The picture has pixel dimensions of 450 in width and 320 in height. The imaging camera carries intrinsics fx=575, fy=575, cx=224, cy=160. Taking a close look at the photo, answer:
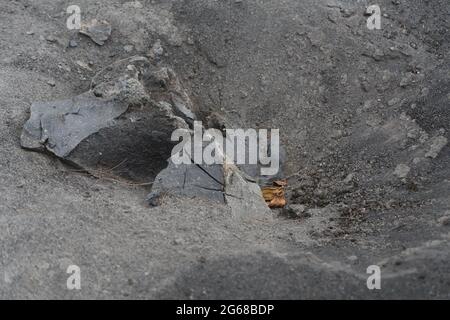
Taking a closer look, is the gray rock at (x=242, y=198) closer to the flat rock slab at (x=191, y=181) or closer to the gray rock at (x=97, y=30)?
the flat rock slab at (x=191, y=181)

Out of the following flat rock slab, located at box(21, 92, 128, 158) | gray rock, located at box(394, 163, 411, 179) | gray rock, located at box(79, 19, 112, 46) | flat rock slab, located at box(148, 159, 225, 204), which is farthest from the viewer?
gray rock, located at box(79, 19, 112, 46)

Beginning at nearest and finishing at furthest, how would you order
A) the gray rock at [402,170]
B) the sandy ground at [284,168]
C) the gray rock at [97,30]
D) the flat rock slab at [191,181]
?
the sandy ground at [284,168] < the flat rock slab at [191,181] < the gray rock at [402,170] < the gray rock at [97,30]

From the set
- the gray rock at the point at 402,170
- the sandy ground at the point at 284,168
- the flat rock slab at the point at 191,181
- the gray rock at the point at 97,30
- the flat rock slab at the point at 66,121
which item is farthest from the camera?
the gray rock at the point at 97,30

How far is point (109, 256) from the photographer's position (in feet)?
16.3

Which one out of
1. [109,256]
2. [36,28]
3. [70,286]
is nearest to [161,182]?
[109,256]

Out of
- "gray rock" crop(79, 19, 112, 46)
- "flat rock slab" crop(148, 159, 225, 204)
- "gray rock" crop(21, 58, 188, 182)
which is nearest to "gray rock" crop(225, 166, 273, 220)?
"flat rock slab" crop(148, 159, 225, 204)

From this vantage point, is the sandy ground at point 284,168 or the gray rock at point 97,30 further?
the gray rock at point 97,30

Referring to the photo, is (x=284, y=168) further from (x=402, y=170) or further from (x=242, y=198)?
(x=402, y=170)

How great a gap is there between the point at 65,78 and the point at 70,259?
3.37m

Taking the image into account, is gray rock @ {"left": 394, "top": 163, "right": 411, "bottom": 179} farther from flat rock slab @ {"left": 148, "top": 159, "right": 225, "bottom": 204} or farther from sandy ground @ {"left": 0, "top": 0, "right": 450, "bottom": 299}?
flat rock slab @ {"left": 148, "top": 159, "right": 225, "bottom": 204}

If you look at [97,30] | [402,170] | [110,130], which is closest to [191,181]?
[110,130]

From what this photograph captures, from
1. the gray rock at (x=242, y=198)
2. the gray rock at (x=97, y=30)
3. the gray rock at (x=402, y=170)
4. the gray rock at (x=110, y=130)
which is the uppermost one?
the gray rock at (x=97, y=30)

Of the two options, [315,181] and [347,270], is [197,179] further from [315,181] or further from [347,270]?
[347,270]

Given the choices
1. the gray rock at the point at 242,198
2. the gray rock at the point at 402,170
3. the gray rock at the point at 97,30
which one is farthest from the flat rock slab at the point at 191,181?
the gray rock at the point at 97,30
